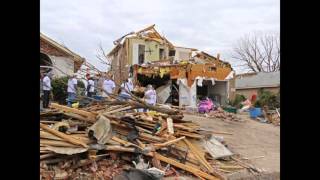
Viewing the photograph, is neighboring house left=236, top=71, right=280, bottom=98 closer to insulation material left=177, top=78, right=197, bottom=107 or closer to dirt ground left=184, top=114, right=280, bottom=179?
insulation material left=177, top=78, right=197, bottom=107

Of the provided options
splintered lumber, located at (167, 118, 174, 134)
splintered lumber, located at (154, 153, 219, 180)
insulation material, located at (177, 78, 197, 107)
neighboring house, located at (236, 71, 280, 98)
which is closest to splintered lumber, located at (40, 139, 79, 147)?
splintered lumber, located at (154, 153, 219, 180)

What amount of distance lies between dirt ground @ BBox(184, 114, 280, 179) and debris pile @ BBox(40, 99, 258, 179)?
851mm

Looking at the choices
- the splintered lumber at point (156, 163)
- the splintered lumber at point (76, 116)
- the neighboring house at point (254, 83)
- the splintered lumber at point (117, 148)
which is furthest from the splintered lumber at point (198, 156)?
the neighboring house at point (254, 83)

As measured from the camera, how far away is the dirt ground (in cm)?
1033

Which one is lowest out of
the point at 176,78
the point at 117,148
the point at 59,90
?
the point at 117,148

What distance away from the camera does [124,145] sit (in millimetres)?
8828

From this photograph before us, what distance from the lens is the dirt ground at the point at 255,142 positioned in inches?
407

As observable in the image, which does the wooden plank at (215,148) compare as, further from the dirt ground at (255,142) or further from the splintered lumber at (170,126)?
the splintered lumber at (170,126)

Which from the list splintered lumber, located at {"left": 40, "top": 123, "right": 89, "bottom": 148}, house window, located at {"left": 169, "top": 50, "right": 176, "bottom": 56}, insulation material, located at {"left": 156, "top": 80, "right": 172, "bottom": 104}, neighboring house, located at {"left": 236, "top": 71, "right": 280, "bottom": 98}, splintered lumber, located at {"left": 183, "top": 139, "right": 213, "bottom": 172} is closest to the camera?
splintered lumber, located at {"left": 40, "top": 123, "right": 89, "bottom": 148}

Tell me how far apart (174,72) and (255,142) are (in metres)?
13.6

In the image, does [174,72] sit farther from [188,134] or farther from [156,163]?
[156,163]

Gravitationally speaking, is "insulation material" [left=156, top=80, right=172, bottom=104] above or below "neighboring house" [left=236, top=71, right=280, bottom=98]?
below

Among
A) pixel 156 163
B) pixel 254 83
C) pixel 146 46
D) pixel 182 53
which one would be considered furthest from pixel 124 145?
pixel 254 83
